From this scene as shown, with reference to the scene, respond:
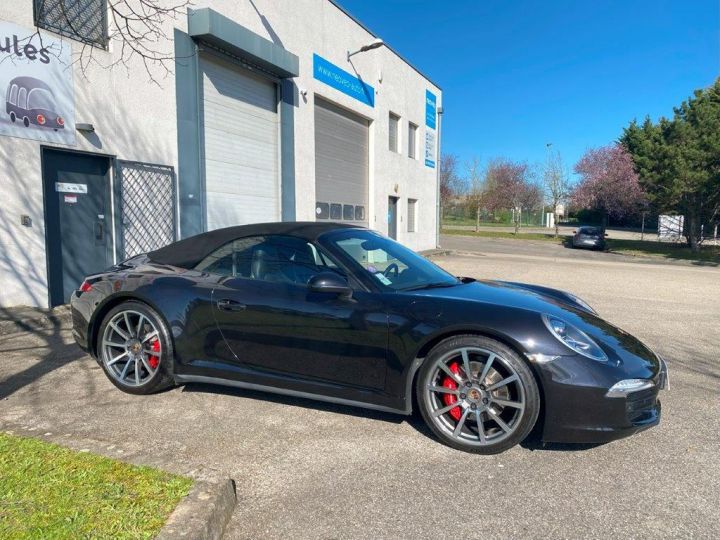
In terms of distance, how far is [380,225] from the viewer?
59.3 ft

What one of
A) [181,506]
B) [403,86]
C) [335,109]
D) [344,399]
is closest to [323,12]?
[335,109]

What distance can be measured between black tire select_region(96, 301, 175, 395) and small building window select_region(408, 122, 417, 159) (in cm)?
1762

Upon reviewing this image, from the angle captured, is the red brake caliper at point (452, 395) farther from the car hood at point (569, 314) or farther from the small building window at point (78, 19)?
the small building window at point (78, 19)

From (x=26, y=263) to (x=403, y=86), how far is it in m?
15.6

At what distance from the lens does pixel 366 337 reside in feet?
11.0

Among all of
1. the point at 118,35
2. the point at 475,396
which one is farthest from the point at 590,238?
the point at 475,396

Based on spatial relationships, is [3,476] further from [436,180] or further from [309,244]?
[436,180]

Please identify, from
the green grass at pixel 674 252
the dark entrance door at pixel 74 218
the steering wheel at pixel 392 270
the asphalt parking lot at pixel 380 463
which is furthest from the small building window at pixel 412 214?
the steering wheel at pixel 392 270

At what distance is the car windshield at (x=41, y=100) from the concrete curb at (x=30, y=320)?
2.69 metres

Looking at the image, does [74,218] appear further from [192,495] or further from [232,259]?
[192,495]

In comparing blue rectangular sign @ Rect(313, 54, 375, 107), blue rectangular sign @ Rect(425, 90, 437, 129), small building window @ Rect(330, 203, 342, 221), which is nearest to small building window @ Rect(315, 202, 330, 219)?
small building window @ Rect(330, 203, 342, 221)

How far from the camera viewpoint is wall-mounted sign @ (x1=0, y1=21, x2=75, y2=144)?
6.58 m

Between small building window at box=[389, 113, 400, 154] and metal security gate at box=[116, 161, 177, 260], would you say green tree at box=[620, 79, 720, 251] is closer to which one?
small building window at box=[389, 113, 400, 154]

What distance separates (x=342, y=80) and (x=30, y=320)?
439 inches
